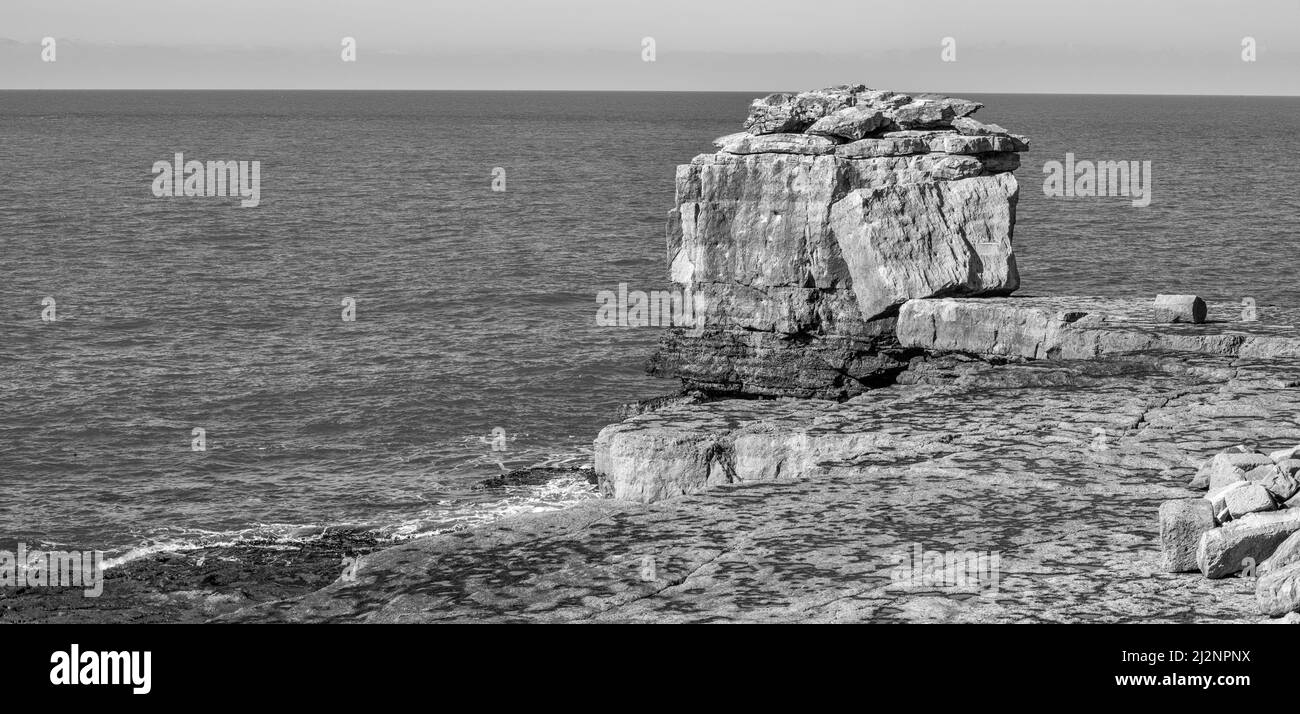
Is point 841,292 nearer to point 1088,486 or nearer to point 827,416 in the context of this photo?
point 827,416

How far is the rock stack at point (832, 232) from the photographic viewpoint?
83.5 ft

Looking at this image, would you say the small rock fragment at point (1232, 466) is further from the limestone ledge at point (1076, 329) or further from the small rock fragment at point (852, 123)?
the small rock fragment at point (852, 123)

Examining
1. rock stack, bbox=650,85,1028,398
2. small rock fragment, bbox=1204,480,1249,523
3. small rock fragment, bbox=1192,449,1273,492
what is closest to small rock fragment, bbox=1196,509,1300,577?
small rock fragment, bbox=1204,480,1249,523

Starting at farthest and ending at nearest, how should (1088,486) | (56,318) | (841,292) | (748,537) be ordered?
(56,318) < (841,292) < (1088,486) < (748,537)

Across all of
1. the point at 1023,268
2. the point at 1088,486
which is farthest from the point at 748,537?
the point at 1023,268

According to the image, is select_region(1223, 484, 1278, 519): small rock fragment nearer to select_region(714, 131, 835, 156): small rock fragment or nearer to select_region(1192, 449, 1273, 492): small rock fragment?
select_region(1192, 449, 1273, 492): small rock fragment

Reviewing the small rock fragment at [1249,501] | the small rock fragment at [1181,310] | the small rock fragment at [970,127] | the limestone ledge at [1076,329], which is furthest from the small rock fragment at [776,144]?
the small rock fragment at [1249,501]

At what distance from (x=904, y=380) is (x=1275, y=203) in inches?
2805

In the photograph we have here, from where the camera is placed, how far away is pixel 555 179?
111m

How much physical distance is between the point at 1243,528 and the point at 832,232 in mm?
19148

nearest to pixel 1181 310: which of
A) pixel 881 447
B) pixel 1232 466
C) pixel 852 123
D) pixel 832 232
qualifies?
pixel 832 232

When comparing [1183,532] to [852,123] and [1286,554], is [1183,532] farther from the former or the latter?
[852,123]

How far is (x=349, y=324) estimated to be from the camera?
1991 inches

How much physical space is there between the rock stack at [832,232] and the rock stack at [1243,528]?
51.9 ft
